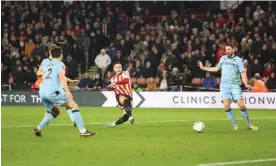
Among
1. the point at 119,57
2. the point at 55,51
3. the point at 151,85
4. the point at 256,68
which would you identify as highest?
the point at 55,51

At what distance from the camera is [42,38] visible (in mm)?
34906

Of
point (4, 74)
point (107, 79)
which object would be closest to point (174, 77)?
point (107, 79)

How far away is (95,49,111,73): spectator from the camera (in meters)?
32.8

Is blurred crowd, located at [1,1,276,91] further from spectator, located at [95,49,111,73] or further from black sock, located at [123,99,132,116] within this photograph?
black sock, located at [123,99,132,116]

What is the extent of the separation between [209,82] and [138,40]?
14.6ft

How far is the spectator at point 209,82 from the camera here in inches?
1198

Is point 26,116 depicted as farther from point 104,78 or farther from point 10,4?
point 10,4

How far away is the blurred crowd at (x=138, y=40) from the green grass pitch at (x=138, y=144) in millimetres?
10417

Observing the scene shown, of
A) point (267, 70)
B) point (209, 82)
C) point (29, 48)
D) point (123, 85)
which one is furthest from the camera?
point (29, 48)

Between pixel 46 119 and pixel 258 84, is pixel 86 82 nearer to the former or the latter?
pixel 258 84

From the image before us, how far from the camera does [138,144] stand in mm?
13727

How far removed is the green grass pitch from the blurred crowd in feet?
34.2

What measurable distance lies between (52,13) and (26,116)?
595 inches

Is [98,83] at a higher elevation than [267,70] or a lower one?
lower
